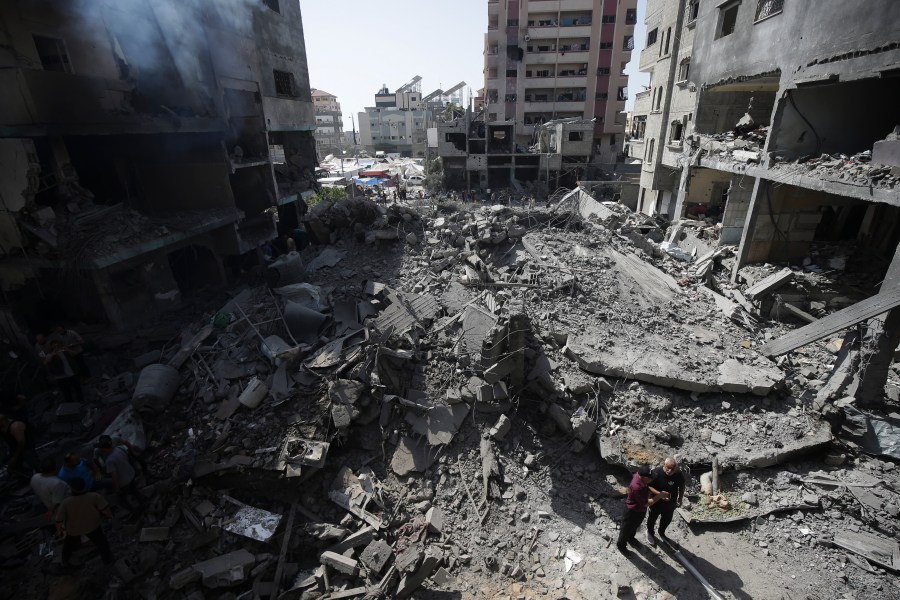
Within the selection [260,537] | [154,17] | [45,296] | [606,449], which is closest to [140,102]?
[154,17]

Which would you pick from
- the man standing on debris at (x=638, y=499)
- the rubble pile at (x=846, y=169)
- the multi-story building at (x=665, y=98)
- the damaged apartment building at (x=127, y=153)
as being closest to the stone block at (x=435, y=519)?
the man standing on debris at (x=638, y=499)

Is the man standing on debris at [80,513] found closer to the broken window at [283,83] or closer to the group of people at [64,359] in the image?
the group of people at [64,359]

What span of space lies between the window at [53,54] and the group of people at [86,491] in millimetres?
9043

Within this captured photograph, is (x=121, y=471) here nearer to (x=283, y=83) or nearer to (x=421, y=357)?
(x=421, y=357)

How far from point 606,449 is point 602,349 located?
232 centimetres

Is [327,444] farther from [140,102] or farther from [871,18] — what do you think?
[871,18]

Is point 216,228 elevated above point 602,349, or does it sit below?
above

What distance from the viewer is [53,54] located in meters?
9.86

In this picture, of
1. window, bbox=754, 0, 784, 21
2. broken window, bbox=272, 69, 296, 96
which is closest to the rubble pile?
window, bbox=754, 0, 784, 21

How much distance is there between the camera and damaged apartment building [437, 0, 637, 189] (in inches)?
1411

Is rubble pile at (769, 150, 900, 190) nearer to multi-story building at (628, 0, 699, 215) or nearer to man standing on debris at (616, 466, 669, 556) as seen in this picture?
man standing on debris at (616, 466, 669, 556)

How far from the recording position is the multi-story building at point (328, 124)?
71.4m

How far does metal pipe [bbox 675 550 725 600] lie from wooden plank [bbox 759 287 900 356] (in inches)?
221

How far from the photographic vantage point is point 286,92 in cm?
1864
